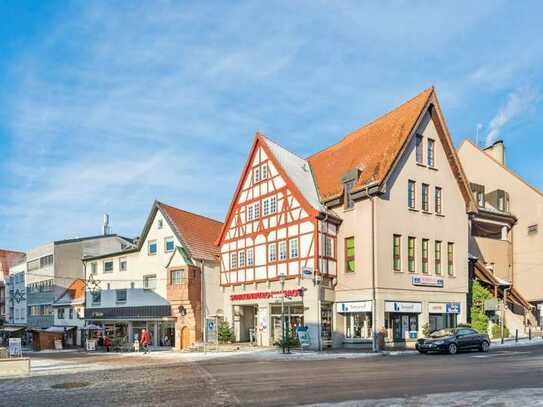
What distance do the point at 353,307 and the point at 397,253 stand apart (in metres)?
4.35

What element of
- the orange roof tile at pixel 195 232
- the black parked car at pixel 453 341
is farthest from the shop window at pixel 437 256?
the orange roof tile at pixel 195 232

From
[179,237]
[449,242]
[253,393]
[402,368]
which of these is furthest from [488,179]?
[253,393]

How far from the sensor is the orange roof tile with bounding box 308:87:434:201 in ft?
117

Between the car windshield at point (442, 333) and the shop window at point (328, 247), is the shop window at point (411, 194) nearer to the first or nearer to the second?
the shop window at point (328, 247)

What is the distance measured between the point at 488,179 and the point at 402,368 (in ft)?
109

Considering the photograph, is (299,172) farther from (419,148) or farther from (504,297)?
(504,297)

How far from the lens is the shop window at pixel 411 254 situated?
36.2 meters

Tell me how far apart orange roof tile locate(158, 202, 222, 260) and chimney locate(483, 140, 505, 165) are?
26488 millimetres

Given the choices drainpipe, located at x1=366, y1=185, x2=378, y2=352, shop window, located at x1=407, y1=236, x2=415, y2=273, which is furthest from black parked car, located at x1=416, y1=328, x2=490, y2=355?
shop window, located at x1=407, y1=236, x2=415, y2=273

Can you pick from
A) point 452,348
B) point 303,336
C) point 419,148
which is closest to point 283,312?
point 303,336

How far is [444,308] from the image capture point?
123 feet

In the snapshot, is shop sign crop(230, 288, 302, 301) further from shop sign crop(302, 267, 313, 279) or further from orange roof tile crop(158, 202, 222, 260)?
orange roof tile crop(158, 202, 222, 260)

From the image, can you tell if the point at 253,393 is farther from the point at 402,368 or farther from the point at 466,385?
the point at 402,368

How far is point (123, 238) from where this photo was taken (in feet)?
220
